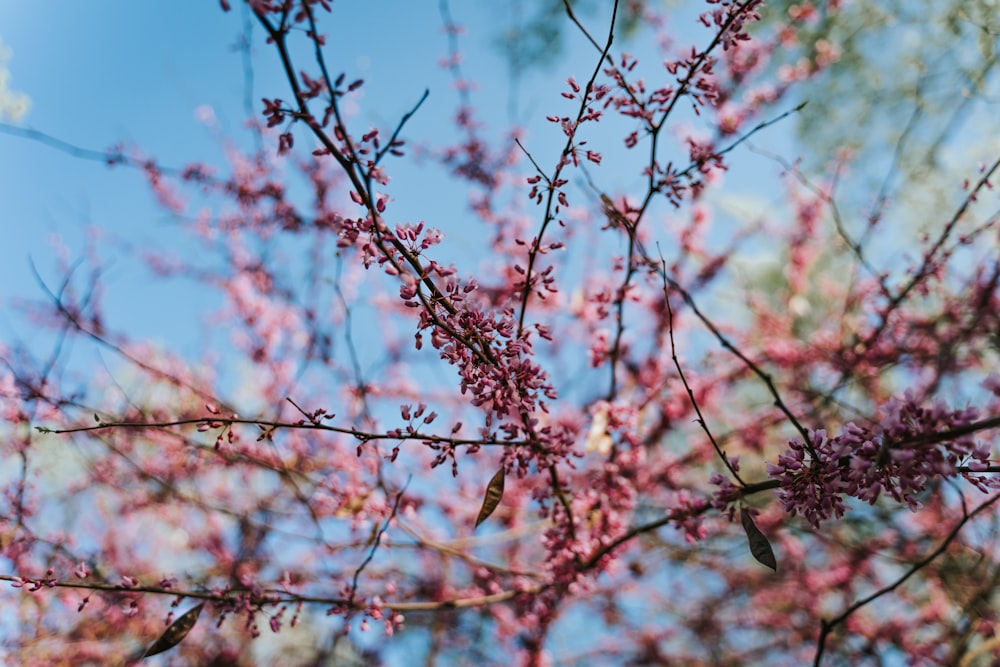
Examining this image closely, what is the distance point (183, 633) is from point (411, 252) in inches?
46.4

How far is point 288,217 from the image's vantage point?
3395 millimetres

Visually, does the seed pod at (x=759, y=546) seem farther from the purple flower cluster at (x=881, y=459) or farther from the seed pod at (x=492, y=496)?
the seed pod at (x=492, y=496)

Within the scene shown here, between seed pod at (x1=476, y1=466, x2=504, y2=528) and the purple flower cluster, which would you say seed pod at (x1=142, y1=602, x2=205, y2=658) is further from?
the purple flower cluster

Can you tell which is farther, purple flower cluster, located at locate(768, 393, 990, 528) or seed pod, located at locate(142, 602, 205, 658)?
seed pod, located at locate(142, 602, 205, 658)

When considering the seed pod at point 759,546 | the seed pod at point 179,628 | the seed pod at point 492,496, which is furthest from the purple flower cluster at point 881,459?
the seed pod at point 179,628

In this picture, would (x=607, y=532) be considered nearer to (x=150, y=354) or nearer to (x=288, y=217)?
(x=288, y=217)

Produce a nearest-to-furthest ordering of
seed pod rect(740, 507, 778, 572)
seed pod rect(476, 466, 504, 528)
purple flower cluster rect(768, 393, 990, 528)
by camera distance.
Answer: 1. purple flower cluster rect(768, 393, 990, 528)
2. seed pod rect(740, 507, 778, 572)
3. seed pod rect(476, 466, 504, 528)

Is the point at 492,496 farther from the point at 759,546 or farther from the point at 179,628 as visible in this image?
the point at 179,628

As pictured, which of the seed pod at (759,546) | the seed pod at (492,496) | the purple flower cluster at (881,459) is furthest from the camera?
the seed pod at (492,496)

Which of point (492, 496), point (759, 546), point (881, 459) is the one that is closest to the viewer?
point (881, 459)

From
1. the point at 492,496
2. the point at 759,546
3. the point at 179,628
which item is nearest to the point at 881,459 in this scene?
the point at 759,546

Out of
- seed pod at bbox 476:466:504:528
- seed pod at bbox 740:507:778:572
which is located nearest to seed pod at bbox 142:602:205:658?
seed pod at bbox 476:466:504:528

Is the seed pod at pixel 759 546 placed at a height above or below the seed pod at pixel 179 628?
above

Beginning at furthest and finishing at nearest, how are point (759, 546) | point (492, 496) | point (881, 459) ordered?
point (492, 496), point (759, 546), point (881, 459)
